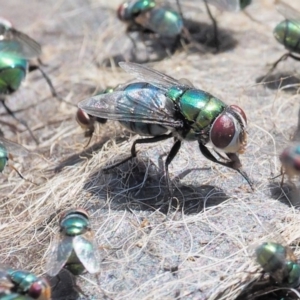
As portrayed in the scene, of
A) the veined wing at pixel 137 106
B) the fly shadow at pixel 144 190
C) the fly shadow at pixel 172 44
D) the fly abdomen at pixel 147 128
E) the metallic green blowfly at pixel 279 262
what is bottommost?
the fly shadow at pixel 172 44

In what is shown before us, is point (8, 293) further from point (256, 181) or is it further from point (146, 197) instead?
point (256, 181)

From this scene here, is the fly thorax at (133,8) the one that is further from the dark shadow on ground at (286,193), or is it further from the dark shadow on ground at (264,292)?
the dark shadow on ground at (264,292)

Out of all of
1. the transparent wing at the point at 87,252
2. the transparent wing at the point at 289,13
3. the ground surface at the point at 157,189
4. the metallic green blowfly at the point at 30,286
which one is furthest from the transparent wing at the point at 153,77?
the transparent wing at the point at 289,13

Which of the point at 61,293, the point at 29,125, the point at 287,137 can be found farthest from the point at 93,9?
the point at 61,293

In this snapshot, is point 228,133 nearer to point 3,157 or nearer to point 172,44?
point 3,157

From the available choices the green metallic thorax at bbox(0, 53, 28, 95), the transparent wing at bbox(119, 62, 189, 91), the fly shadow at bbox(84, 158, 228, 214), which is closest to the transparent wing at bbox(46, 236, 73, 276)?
the fly shadow at bbox(84, 158, 228, 214)

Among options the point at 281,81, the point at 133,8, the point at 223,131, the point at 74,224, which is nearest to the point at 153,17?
the point at 133,8
